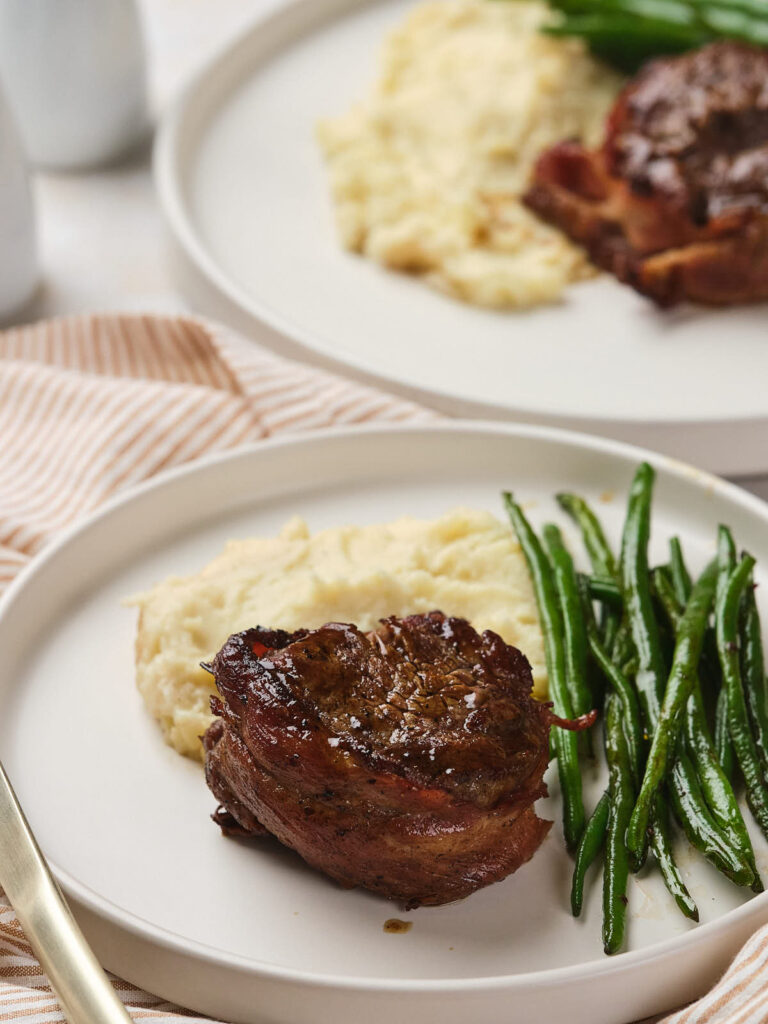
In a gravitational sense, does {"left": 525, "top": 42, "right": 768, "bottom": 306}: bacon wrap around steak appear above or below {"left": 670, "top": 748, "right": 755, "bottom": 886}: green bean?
above

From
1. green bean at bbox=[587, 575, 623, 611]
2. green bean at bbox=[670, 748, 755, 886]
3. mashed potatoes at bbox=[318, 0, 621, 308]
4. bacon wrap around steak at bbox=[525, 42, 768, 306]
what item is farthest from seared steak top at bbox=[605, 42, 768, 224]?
green bean at bbox=[670, 748, 755, 886]

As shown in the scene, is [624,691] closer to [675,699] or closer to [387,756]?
[675,699]

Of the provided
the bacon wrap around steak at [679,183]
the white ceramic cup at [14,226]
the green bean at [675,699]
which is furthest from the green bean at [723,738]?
the white ceramic cup at [14,226]

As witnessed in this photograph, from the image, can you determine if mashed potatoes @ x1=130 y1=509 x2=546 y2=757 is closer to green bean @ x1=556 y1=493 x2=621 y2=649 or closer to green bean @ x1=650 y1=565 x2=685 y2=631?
green bean @ x1=556 y1=493 x2=621 y2=649

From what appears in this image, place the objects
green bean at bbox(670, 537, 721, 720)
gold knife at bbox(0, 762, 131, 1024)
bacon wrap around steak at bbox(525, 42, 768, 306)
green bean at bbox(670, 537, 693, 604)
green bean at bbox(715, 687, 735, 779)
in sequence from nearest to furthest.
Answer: gold knife at bbox(0, 762, 131, 1024) → green bean at bbox(715, 687, 735, 779) → green bean at bbox(670, 537, 721, 720) → green bean at bbox(670, 537, 693, 604) → bacon wrap around steak at bbox(525, 42, 768, 306)

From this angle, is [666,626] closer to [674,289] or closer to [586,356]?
[586,356]

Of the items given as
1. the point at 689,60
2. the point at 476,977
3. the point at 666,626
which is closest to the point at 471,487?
the point at 666,626

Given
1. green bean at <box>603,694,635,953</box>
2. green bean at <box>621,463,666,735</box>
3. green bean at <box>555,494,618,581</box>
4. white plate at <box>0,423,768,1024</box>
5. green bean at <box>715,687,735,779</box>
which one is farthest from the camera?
green bean at <box>555,494,618,581</box>
